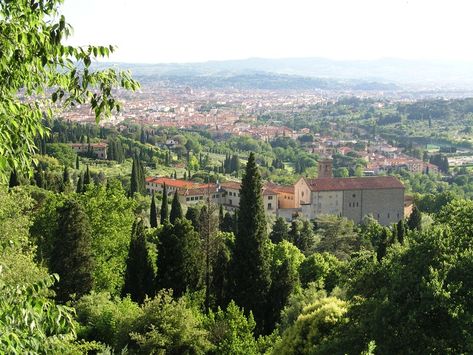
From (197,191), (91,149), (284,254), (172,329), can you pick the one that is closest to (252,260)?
(284,254)

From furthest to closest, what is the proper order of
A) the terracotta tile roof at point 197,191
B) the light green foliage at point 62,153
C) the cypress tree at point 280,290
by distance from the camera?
the light green foliage at point 62,153 → the terracotta tile roof at point 197,191 → the cypress tree at point 280,290

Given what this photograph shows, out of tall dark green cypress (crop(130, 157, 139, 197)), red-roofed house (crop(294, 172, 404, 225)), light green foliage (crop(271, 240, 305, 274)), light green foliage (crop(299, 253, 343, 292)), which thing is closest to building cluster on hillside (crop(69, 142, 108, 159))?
tall dark green cypress (crop(130, 157, 139, 197))

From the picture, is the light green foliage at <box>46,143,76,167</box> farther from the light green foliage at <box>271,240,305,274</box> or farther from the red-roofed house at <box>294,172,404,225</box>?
the light green foliage at <box>271,240,305,274</box>

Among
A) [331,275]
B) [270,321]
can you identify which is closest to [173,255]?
[270,321]

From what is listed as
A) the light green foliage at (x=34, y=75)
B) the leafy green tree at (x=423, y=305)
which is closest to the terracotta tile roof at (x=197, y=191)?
the leafy green tree at (x=423, y=305)

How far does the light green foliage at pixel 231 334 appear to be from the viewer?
14.1m

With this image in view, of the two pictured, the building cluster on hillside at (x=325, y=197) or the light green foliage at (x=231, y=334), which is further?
the building cluster on hillside at (x=325, y=197)

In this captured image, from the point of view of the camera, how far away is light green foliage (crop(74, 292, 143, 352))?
1476cm

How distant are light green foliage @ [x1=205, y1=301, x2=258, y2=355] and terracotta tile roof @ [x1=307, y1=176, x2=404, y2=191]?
48.6 metres

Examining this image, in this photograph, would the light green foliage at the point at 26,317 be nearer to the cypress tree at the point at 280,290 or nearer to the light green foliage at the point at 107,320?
the light green foliage at the point at 107,320

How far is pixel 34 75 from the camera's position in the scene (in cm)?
476

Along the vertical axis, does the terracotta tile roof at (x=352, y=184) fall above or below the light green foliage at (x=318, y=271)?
below

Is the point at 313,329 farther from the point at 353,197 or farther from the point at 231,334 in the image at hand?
the point at 353,197

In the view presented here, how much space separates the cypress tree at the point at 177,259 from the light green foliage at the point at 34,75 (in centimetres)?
1660
